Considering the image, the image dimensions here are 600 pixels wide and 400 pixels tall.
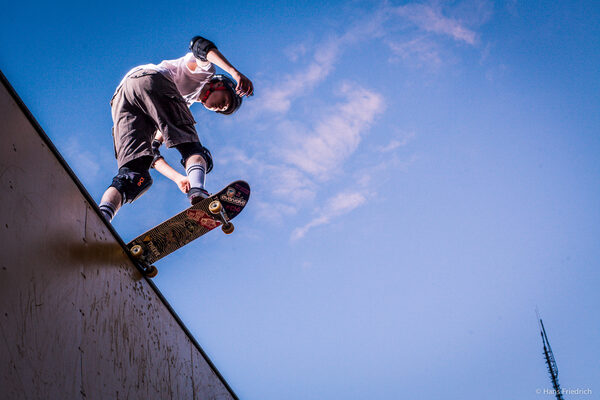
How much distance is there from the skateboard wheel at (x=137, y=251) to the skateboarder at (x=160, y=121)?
1.95 feet

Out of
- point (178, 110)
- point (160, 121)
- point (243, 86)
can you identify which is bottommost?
point (160, 121)

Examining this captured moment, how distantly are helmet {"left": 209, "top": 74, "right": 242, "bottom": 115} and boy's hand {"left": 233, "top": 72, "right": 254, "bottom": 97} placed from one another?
36 cm

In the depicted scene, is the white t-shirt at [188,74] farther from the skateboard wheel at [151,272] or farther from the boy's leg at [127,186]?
the skateboard wheel at [151,272]

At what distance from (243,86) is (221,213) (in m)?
1.22

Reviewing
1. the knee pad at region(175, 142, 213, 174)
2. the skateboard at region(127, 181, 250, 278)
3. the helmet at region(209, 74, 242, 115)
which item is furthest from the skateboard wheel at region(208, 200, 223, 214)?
the helmet at region(209, 74, 242, 115)

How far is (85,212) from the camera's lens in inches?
103

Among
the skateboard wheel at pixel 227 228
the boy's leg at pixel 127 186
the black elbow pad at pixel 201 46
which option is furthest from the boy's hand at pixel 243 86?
the skateboard wheel at pixel 227 228

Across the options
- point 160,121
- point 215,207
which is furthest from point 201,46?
point 215,207

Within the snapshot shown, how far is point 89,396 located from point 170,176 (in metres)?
2.73

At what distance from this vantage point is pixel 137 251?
3.38 metres

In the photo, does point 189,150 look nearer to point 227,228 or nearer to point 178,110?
point 178,110

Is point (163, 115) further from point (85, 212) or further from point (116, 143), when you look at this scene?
point (85, 212)

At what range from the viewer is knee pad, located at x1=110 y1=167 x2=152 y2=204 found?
3959 millimetres

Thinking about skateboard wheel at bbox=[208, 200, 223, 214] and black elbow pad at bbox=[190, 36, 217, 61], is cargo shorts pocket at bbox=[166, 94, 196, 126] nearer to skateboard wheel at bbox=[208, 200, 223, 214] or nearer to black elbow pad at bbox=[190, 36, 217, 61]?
black elbow pad at bbox=[190, 36, 217, 61]
